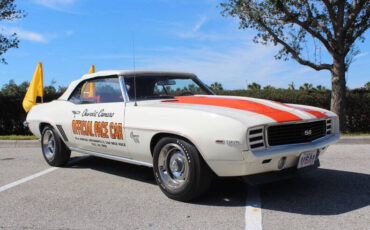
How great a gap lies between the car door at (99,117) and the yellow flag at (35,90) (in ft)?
16.5

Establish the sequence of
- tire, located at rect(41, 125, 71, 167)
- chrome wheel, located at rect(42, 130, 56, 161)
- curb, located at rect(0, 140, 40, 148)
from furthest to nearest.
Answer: curb, located at rect(0, 140, 40, 148)
chrome wheel, located at rect(42, 130, 56, 161)
tire, located at rect(41, 125, 71, 167)

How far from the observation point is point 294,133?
3.82m

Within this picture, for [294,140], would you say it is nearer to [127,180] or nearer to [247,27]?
[127,180]

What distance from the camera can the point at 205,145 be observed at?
11.6ft

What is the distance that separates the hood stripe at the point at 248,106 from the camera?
3740mm

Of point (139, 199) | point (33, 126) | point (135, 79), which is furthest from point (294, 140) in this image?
point (33, 126)

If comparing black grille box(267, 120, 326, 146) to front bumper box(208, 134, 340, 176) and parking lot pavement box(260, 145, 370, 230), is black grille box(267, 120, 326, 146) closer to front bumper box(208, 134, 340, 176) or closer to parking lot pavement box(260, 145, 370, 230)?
front bumper box(208, 134, 340, 176)

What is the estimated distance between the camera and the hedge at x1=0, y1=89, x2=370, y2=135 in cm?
1101

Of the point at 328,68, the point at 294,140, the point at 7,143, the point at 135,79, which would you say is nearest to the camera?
the point at 294,140

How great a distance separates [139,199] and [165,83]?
70.0 inches

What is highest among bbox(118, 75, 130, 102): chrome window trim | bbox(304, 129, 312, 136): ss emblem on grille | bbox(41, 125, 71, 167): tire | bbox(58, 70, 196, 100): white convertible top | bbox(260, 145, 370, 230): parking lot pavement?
bbox(58, 70, 196, 100): white convertible top

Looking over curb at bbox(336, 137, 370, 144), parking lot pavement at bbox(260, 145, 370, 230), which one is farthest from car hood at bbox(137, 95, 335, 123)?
curb at bbox(336, 137, 370, 144)

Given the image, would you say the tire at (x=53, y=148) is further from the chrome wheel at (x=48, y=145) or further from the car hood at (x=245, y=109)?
the car hood at (x=245, y=109)

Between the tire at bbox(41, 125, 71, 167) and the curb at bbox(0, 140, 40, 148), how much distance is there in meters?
3.10
